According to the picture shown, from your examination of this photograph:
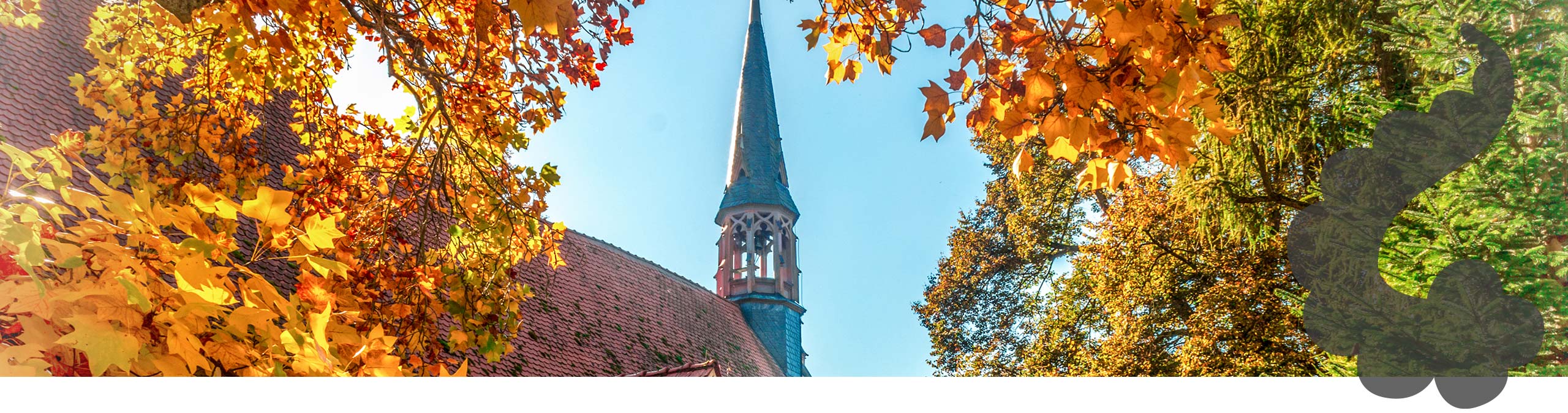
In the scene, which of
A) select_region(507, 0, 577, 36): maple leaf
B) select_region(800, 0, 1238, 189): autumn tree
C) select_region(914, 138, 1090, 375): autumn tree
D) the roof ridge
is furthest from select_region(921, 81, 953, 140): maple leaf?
the roof ridge

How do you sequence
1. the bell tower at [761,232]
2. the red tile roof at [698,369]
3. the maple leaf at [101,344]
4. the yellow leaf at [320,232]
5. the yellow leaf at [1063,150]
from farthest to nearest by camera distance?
the bell tower at [761,232]
the red tile roof at [698,369]
the yellow leaf at [1063,150]
the yellow leaf at [320,232]
the maple leaf at [101,344]

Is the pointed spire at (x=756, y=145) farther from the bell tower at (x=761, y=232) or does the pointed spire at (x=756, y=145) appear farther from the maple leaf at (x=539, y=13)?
the maple leaf at (x=539, y=13)

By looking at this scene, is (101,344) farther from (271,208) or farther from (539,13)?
(539,13)

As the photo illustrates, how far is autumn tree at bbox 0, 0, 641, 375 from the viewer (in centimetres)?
81

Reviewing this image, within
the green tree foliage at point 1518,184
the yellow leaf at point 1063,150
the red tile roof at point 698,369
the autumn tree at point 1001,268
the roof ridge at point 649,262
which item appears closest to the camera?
the yellow leaf at point 1063,150

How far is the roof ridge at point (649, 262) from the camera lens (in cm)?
946

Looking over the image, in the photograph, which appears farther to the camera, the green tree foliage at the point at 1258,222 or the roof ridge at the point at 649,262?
the roof ridge at the point at 649,262

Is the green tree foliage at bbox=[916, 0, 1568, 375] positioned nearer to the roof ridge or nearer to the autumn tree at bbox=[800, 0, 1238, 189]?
the autumn tree at bbox=[800, 0, 1238, 189]

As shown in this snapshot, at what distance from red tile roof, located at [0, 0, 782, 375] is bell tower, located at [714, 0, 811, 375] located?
0.32 meters

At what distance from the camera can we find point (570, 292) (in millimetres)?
7746

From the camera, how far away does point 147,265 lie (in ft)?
2.86

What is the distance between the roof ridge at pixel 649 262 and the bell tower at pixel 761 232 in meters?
0.28

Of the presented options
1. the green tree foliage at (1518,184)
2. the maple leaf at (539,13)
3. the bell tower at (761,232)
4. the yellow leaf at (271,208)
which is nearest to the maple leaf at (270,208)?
the yellow leaf at (271,208)

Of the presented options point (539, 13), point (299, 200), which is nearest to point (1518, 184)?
point (539, 13)
